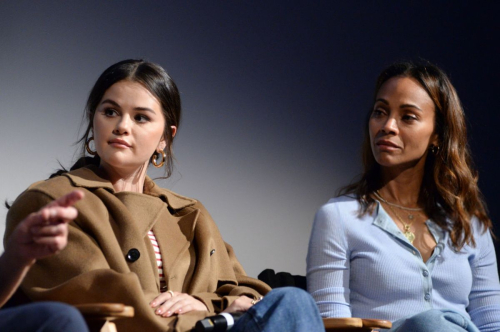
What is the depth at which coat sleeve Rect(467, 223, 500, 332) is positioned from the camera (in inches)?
92.7

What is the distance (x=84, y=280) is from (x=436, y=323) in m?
0.93

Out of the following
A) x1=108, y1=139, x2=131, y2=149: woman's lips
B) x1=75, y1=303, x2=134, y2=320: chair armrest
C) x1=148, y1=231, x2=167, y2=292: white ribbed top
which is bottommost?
x1=148, y1=231, x2=167, y2=292: white ribbed top

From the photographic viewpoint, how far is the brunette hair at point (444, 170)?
2430mm

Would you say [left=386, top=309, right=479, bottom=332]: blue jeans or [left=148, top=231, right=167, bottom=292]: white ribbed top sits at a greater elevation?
[left=148, top=231, right=167, bottom=292]: white ribbed top

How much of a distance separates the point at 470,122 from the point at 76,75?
2.00 metres

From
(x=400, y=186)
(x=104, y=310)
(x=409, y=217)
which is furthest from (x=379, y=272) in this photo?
(x=104, y=310)

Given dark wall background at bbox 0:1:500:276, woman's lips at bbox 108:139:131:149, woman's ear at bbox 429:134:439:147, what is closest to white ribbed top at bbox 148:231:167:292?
woman's lips at bbox 108:139:131:149

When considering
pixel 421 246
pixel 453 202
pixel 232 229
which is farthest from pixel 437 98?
pixel 232 229

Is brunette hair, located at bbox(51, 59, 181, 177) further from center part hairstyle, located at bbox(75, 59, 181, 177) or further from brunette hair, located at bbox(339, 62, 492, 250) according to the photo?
brunette hair, located at bbox(339, 62, 492, 250)

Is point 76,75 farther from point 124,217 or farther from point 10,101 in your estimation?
point 124,217

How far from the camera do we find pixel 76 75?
2701 millimetres

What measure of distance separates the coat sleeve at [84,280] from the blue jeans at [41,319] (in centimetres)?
43

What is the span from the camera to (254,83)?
10.2 ft

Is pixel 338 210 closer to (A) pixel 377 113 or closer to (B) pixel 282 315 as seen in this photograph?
(A) pixel 377 113
